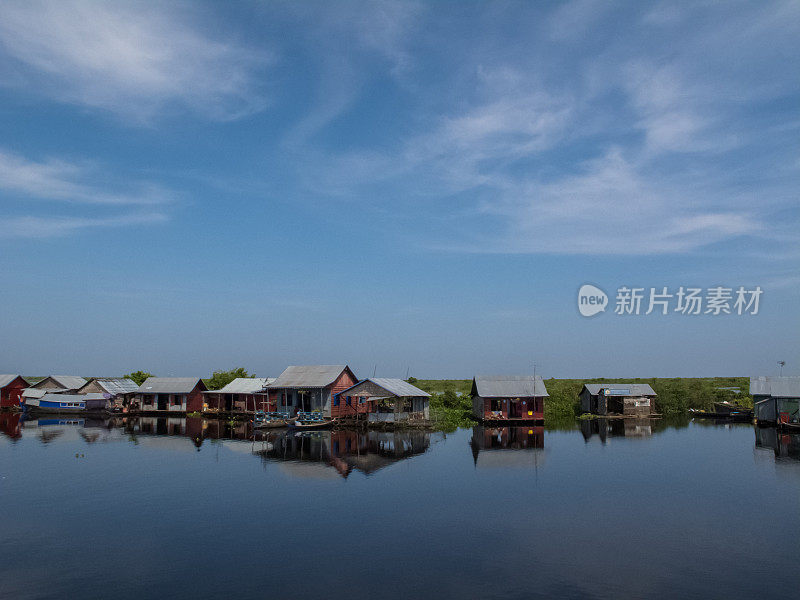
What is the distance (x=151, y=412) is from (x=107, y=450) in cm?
4323

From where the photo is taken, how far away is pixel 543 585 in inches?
784

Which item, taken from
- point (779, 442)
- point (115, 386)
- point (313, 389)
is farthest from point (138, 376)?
point (779, 442)

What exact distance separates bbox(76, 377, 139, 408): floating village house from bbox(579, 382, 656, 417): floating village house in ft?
240

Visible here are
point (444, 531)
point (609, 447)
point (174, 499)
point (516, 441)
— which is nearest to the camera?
point (444, 531)

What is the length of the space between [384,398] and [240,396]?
29.2 metres

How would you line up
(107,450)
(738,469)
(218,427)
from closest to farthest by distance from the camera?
1. (738,469)
2. (107,450)
3. (218,427)

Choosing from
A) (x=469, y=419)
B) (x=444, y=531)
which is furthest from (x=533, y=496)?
(x=469, y=419)

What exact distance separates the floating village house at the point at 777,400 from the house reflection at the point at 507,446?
28.3 m

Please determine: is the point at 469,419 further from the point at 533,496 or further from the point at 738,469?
the point at 533,496

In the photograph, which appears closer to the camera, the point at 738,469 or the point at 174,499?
the point at 174,499

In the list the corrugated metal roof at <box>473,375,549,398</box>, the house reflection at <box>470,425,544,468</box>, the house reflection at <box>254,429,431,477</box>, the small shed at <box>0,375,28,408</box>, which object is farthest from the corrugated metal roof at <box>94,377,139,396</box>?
the house reflection at <box>470,425,544,468</box>

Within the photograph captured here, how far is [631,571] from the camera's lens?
2106 cm

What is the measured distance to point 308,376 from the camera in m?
69.7

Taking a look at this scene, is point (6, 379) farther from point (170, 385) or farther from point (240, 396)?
point (240, 396)
